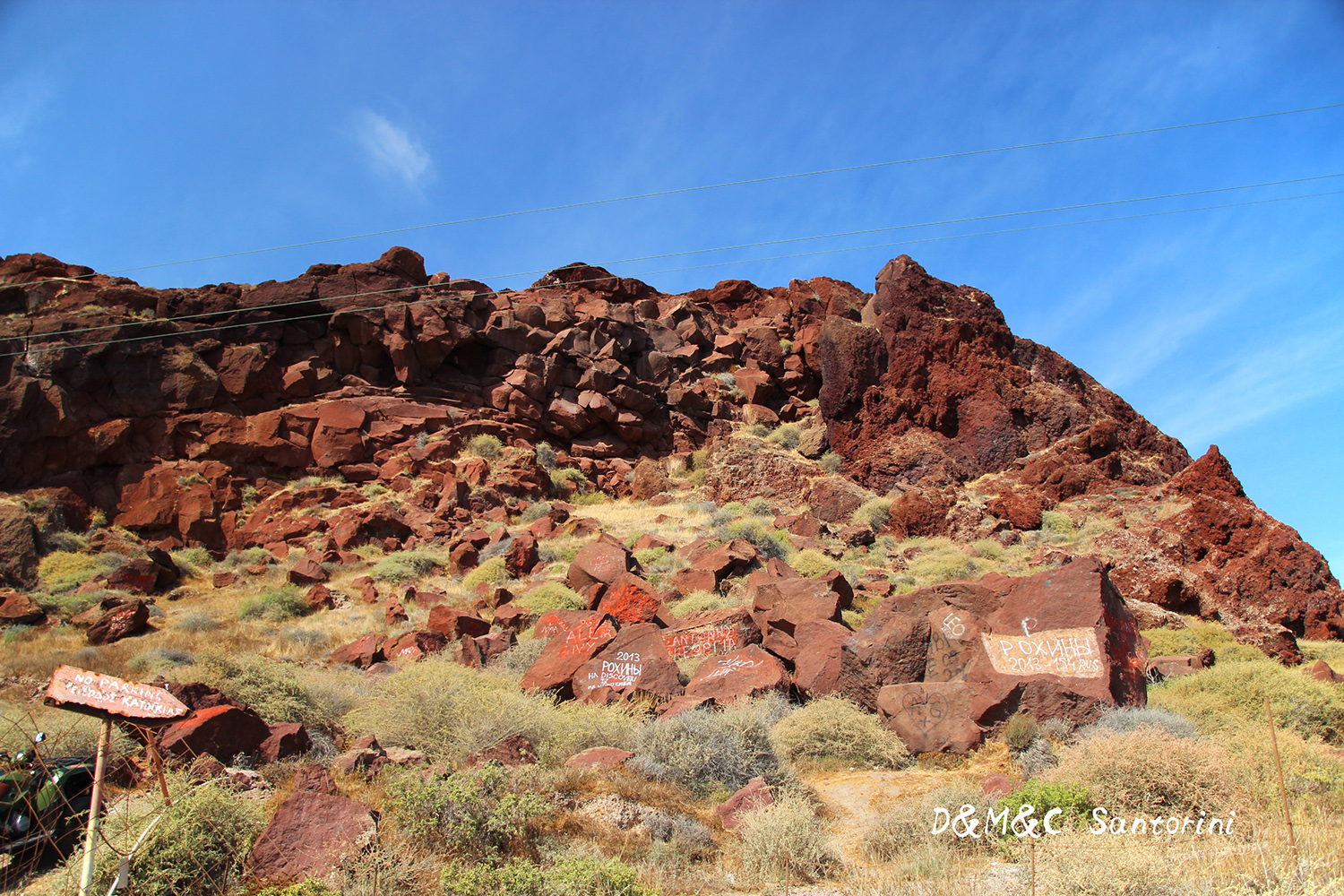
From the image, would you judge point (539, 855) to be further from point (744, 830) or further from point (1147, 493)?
point (1147, 493)

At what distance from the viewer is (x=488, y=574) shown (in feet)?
58.0

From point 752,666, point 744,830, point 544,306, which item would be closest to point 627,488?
point 544,306

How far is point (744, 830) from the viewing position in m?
5.74

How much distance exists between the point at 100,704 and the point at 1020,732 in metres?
7.34

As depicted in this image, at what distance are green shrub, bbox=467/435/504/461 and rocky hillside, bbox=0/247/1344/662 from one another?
65 cm

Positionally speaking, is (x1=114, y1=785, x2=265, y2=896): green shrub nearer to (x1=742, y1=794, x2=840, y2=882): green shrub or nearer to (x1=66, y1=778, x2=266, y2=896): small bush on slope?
(x1=66, y1=778, x2=266, y2=896): small bush on slope

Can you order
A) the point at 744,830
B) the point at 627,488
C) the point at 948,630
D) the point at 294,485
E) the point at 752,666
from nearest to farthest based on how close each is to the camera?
the point at 744,830 → the point at 948,630 → the point at 752,666 → the point at 294,485 → the point at 627,488

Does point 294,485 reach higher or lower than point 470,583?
higher

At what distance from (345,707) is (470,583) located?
8.42 m

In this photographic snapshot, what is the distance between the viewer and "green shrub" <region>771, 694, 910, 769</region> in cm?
762

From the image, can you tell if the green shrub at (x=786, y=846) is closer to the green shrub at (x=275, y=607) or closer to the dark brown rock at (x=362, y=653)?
the dark brown rock at (x=362, y=653)

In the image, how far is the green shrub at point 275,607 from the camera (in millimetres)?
16156

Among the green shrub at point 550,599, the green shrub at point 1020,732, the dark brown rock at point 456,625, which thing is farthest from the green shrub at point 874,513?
the green shrub at point 1020,732

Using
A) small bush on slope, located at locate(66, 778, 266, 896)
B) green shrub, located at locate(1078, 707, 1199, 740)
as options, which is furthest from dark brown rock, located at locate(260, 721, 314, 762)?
green shrub, located at locate(1078, 707, 1199, 740)
